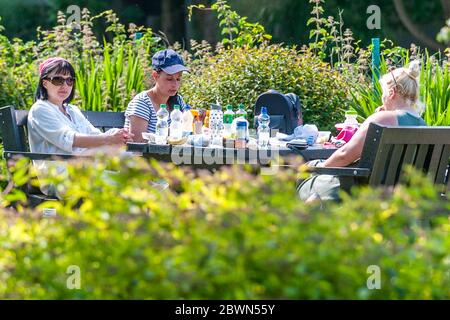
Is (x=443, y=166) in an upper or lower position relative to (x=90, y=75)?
lower

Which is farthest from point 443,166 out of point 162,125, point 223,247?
point 223,247

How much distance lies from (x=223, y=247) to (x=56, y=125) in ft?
11.2

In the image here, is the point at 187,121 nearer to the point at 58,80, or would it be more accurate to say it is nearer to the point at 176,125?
the point at 176,125

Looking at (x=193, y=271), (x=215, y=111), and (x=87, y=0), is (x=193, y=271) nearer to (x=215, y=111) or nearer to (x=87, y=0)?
(x=215, y=111)

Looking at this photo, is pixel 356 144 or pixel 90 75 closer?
pixel 356 144

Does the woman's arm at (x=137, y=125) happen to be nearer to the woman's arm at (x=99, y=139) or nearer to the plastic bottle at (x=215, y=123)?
the woman's arm at (x=99, y=139)

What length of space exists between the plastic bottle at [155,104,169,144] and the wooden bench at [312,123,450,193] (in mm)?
1126

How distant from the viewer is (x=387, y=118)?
532 cm

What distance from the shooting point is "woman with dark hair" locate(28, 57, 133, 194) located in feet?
19.2

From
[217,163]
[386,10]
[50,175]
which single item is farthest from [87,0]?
[50,175]

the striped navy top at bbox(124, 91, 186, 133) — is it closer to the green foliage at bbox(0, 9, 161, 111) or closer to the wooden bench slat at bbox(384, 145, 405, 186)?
the wooden bench slat at bbox(384, 145, 405, 186)

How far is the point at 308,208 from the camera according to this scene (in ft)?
9.34

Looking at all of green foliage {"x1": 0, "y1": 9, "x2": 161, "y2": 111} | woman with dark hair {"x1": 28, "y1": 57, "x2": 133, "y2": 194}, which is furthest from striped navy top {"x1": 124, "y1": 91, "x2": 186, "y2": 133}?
green foliage {"x1": 0, "y1": 9, "x2": 161, "y2": 111}
